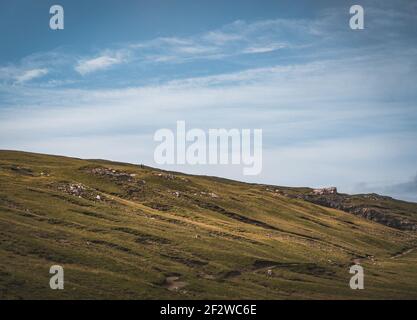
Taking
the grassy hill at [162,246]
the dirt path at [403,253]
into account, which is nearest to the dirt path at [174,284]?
the grassy hill at [162,246]

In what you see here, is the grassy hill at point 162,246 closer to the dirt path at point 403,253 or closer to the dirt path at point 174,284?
the dirt path at point 174,284

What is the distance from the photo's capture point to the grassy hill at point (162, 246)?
84.7 metres

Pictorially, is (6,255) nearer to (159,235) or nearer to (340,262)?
(159,235)

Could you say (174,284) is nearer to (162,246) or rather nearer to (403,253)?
(162,246)

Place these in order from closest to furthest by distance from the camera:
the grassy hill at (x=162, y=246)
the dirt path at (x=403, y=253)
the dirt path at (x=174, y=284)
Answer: the grassy hill at (x=162, y=246), the dirt path at (x=174, y=284), the dirt path at (x=403, y=253)

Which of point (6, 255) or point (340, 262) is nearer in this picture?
point (6, 255)

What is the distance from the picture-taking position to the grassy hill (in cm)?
8469

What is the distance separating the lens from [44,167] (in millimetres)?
173375

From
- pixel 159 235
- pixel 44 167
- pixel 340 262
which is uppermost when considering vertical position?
pixel 44 167

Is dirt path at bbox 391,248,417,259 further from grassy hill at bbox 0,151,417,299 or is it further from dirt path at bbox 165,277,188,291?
dirt path at bbox 165,277,188,291

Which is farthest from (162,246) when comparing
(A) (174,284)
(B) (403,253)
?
(B) (403,253)

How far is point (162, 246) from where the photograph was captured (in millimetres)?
107938
